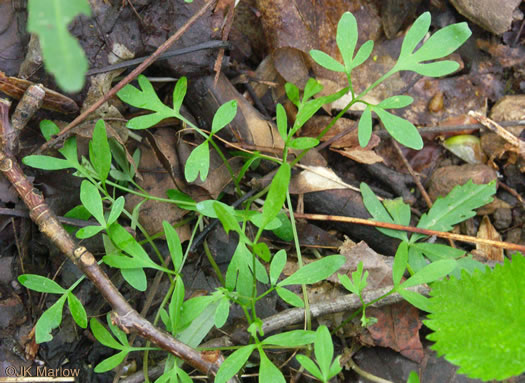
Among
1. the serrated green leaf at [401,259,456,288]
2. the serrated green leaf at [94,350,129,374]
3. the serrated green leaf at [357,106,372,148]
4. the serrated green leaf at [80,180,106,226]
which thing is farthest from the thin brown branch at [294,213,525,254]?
the serrated green leaf at [94,350,129,374]

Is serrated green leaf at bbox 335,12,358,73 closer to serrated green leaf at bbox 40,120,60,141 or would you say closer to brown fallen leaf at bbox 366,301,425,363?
brown fallen leaf at bbox 366,301,425,363

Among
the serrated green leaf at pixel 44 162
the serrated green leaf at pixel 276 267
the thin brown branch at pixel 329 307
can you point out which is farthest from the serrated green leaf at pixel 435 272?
the serrated green leaf at pixel 44 162

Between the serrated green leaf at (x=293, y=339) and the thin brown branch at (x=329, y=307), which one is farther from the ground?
the serrated green leaf at (x=293, y=339)

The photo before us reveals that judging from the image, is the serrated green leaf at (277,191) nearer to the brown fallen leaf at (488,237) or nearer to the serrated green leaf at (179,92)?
the serrated green leaf at (179,92)

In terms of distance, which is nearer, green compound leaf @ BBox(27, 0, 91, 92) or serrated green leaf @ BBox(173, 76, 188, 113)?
green compound leaf @ BBox(27, 0, 91, 92)

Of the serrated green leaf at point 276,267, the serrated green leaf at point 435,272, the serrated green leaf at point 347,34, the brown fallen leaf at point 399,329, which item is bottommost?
the brown fallen leaf at point 399,329

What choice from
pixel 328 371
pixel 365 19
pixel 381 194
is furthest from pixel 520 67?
pixel 328 371

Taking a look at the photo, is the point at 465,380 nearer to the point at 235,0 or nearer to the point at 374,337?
the point at 374,337
